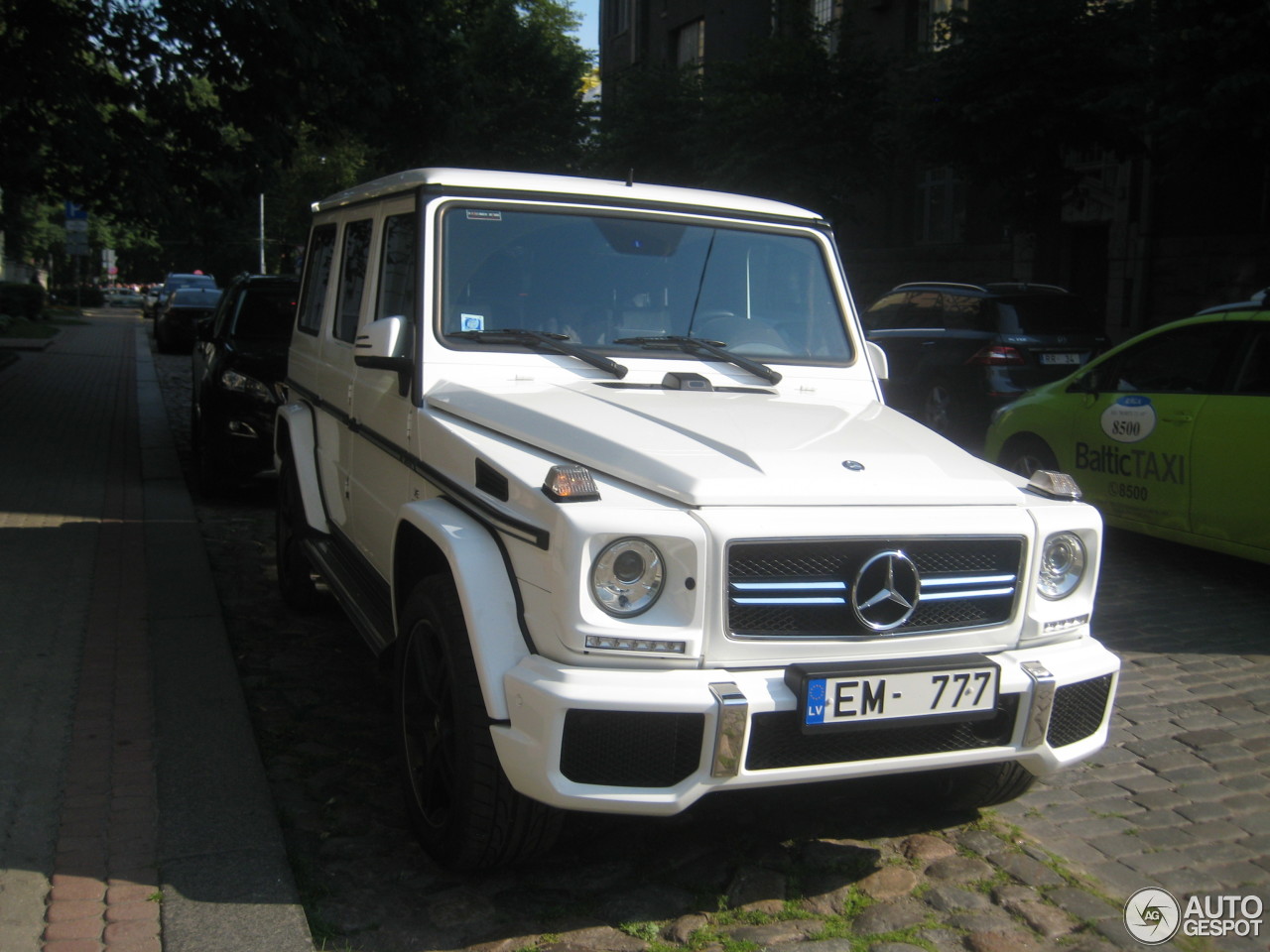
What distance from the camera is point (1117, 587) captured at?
740 centimetres

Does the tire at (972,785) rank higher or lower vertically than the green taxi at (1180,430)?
lower

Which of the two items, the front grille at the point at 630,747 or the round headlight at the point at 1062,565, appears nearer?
the front grille at the point at 630,747

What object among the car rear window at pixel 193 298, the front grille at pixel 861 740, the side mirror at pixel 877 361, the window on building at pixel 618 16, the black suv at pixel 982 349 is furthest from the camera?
the window on building at pixel 618 16

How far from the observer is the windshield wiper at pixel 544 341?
4.32 meters

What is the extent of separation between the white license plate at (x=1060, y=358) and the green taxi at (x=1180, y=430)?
3.70m

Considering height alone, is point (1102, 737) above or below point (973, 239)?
below

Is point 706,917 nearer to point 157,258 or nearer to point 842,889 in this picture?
point 842,889

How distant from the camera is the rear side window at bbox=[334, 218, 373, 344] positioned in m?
5.21

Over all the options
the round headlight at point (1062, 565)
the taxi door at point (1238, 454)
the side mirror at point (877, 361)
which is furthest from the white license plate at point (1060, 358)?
the round headlight at point (1062, 565)

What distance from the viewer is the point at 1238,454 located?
6887 mm

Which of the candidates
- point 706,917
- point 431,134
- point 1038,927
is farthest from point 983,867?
point 431,134

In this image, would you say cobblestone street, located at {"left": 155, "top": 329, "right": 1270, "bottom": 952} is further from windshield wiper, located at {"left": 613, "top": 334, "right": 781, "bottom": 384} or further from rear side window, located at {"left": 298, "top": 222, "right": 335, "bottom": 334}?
rear side window, located at {"left": 298, "top": 222, "right": 335, "bottom": 334}

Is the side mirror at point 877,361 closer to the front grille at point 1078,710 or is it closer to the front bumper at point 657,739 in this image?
the front grille at point 1078,710

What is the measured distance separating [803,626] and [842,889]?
871 millimetres
